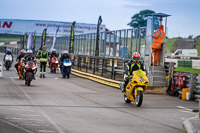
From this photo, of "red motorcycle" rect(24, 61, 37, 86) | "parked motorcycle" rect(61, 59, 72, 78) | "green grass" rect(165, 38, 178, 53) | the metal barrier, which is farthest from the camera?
"green grass" rect(165, 38, 178, 53)

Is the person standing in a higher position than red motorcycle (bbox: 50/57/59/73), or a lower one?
higher

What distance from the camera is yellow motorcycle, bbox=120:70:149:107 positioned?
546 inches

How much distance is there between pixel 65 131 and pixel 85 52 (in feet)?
103

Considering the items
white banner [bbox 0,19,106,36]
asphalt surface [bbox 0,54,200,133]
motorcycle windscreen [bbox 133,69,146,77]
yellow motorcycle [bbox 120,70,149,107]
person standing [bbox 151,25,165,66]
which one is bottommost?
asphalt surface [bbox 0,54,200,133]

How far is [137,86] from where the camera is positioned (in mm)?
14102

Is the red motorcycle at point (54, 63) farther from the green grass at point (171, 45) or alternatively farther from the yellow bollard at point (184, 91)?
the green grass at point (171, 45)

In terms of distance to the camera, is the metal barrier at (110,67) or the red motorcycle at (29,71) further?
the metal barrier at (110,67)

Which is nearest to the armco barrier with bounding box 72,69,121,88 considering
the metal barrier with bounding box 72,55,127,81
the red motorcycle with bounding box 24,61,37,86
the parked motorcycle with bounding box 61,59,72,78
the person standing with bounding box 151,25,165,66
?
the metal barrier with bounding box 72,55,127,81

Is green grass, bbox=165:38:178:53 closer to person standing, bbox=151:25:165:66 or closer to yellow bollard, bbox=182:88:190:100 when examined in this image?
person standing, bbox=151:25:165:66

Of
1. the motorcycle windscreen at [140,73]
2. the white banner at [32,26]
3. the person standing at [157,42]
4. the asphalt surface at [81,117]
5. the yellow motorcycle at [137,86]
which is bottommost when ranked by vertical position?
the asphalt surface at [81,117]

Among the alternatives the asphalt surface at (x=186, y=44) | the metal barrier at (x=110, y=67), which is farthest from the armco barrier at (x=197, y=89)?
the asphalt surface at (x=186, y=44)

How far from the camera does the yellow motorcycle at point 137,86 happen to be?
546 inches

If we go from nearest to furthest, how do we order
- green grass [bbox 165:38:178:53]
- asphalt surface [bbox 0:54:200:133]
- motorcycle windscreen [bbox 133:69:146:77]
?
asphalt surface [bbox 0:54:200:133] < motorcycle windscreen [bbox 133:69:146:77] < green grass [bbox 165:38:178:53]

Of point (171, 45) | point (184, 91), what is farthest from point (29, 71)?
point (171, 45)
